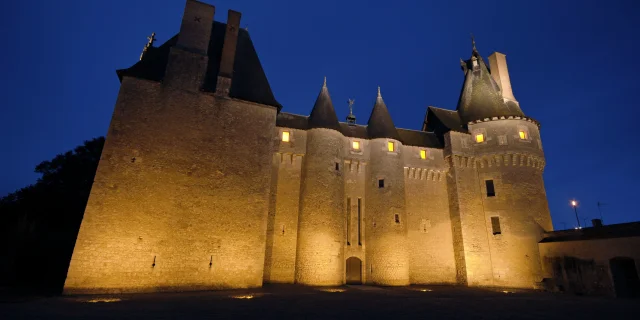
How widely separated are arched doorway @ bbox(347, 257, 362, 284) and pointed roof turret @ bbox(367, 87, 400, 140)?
8910 mm

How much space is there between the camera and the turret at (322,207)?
17.7 m

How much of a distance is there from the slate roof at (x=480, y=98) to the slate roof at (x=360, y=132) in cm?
296

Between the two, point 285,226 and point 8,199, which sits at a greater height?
point 8,199

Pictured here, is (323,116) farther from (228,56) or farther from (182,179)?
(182,179)

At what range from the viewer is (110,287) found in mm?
12297

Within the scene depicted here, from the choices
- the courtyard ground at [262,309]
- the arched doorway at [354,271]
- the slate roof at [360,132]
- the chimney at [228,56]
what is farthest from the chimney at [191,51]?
the arched doorway at [354,271]

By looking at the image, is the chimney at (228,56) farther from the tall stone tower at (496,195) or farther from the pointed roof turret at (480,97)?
the pointed roof turret at (480,97)

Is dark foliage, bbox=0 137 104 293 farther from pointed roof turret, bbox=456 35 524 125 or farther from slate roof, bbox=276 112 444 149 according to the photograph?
pointed roof turret, bbox=456 35 524 125

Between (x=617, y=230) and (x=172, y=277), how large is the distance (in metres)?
20.4

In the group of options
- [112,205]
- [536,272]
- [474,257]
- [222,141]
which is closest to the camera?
[112,205]

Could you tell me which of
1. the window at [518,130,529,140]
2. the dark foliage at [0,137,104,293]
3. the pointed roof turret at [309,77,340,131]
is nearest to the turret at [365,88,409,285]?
the pointed roof turret at [309,77,340,131]

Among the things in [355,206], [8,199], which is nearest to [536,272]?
[355,206]

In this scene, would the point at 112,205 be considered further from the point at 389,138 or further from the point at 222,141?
the point at 389,138

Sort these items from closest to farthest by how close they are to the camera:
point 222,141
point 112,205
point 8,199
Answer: point 112,205, point 222,141, point 8,199
